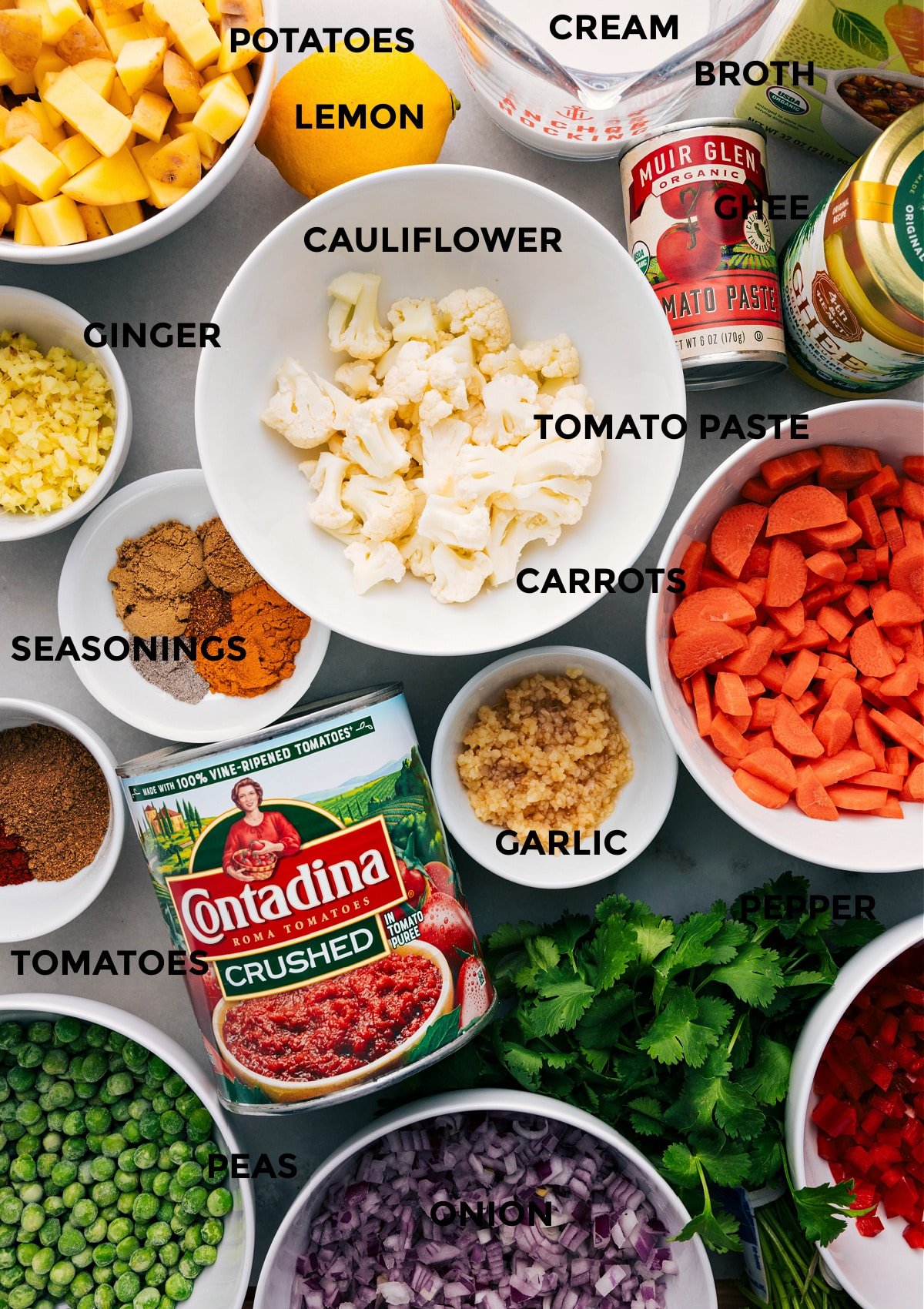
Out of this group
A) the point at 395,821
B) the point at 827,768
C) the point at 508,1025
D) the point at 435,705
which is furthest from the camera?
the point at 435,705

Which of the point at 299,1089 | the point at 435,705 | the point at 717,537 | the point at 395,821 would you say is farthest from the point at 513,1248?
the point at 717,537

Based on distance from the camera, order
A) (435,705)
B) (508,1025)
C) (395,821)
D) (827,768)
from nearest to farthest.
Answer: (395,821) → (827,768) → (508,1025) → (435,705)

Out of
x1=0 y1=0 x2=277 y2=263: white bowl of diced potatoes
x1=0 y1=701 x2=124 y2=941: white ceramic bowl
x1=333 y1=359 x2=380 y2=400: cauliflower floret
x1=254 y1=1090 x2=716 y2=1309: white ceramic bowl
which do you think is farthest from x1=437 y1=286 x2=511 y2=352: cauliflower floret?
x1=254 y1=1090 x2=716 y2=1309: white ceramic bowl

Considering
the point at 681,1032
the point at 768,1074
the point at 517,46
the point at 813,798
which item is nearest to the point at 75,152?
the point at 517,46

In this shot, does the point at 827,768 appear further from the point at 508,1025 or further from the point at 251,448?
the point at 251,448

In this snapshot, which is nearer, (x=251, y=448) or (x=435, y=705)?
(x=251, y=448)

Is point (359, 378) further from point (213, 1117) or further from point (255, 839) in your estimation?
point (213, 1117)
